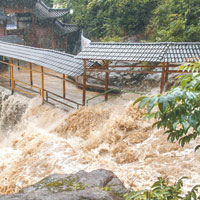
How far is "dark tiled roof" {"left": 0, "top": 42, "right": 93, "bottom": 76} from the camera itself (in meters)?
9.99

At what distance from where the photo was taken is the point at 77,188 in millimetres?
4285

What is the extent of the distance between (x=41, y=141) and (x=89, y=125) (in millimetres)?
1737

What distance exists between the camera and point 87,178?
4.68m

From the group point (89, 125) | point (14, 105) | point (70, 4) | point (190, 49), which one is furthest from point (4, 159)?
point (70, 4)

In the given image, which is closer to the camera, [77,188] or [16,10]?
[77,188]

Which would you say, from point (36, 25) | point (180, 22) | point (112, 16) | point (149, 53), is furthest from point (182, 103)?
point (36, 25)

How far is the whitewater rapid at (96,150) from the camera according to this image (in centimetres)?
654

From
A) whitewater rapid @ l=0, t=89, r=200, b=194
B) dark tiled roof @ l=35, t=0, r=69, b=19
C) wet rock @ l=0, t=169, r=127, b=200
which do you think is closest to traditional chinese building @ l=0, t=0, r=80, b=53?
dark tiled roof @ l=35, t=0, r=69, b=19

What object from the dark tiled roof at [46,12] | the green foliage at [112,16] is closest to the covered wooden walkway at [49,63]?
the green foliage at [112,16]

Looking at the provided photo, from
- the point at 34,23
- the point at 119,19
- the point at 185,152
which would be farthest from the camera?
the point at 34,23

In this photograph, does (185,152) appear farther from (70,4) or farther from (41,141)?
(70,4)

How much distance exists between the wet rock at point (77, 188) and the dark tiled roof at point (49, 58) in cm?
537

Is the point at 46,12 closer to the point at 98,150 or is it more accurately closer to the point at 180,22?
the point at 180,22

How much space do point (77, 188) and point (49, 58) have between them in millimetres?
7710
